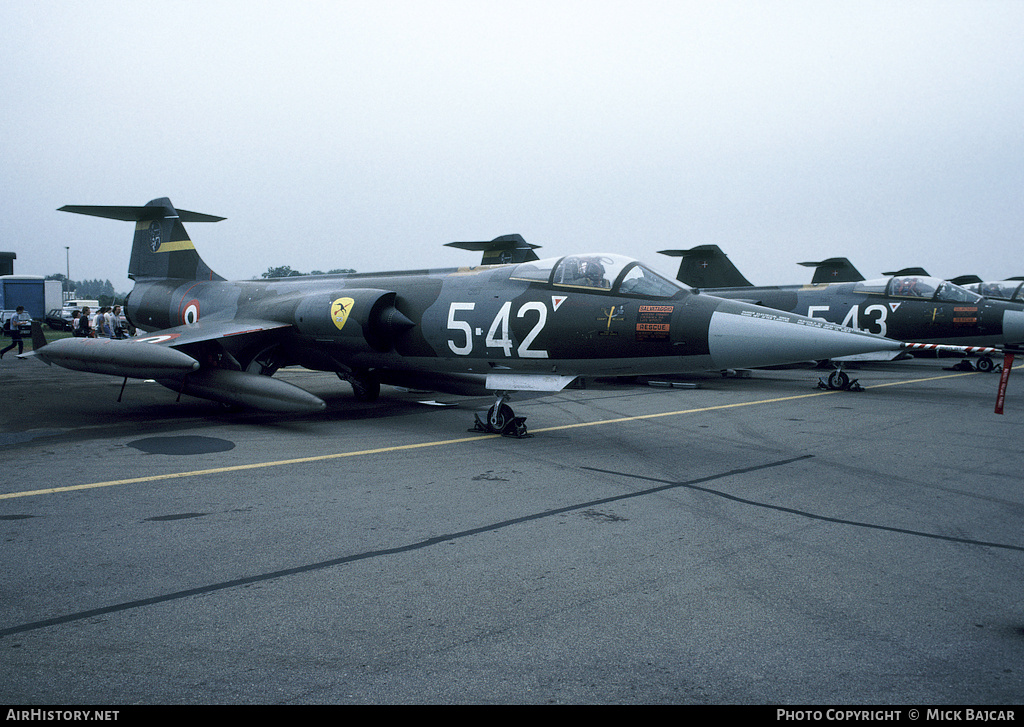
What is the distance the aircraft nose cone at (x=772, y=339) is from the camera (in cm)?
723

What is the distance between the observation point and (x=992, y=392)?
14930mm

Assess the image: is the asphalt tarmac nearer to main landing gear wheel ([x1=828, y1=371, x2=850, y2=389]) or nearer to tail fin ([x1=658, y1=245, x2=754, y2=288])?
main landing gear wheel ([x1=828, y1=371, x2=850, y2=389])

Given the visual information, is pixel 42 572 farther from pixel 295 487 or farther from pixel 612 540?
pixel 612 540

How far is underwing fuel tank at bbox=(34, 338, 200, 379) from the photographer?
30.3 feet

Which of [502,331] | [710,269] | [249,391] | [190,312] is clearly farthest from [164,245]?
[710,269]

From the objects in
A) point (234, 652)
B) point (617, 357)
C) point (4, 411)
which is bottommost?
point (4, 411)

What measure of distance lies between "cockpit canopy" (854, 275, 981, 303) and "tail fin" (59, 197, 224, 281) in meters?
15.4

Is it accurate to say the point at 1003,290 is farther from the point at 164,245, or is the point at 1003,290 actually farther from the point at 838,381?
the point at 164,245

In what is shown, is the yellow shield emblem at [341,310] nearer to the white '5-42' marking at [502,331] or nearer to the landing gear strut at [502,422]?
the white '5-42' marking at [502,331]

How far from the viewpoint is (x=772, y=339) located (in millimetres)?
7445

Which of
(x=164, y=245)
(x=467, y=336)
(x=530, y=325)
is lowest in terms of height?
(x=467, y=336)

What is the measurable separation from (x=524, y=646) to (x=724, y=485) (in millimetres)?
3767

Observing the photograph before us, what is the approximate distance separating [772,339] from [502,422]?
3614 millimetres
